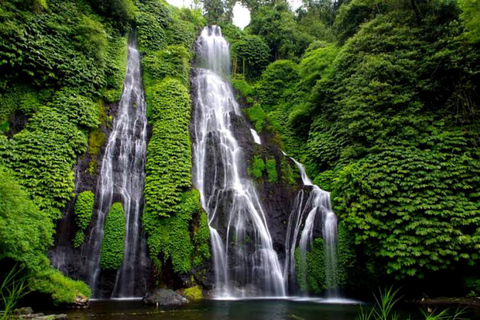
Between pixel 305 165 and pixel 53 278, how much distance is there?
12.7 m

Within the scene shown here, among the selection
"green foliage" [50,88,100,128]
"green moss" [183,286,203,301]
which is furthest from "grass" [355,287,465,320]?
"green foliage" [50,88,100,128]

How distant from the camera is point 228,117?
18.8 metres

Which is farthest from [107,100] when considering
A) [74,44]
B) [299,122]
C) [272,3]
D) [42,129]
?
[272,3]

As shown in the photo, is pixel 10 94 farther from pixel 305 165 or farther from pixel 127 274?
pixel 305 165

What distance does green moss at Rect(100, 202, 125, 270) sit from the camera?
1152cm

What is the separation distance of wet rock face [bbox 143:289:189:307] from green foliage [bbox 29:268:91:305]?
201cm

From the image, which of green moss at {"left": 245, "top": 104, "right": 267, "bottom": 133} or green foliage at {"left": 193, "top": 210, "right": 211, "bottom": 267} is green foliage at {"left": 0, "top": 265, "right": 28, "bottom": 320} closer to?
green foliage at {"left": 193, "top": 210, "right": 211, "bottom": 267}

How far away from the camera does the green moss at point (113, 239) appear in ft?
37.8

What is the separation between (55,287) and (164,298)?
10.9 ft

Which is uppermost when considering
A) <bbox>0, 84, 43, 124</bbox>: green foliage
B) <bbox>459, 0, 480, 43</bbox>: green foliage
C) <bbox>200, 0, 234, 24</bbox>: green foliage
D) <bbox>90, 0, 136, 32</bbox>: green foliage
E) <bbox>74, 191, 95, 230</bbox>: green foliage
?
<bbox>200, 0, 234, 24</bbox>: green foliage

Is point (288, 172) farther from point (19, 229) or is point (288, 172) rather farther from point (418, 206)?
point (19, 229)

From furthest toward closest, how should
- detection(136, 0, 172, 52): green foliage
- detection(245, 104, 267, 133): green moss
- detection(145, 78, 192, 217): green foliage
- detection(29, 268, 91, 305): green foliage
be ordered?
detection(136, 0, 172, 52): green foliage
detection(245, 104, 267, 133): green moss
detection(145, 78, 192, 217): green foliage
detection(29, 268, 91, 305): green foliage

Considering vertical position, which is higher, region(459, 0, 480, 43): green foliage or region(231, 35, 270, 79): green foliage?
region(231, 35, 270, 79): green foliage

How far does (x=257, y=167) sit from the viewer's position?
16.1m
